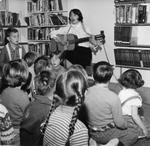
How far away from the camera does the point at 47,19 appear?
18.1 feet

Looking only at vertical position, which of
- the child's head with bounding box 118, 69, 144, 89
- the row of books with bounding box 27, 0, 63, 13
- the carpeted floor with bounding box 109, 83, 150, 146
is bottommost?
the carpeted floor with bounding box 109, 83, 150, 146

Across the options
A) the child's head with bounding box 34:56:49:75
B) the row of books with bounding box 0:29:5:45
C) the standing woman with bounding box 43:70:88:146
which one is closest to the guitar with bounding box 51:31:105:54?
the row of books with bounding box 0:29:5:45

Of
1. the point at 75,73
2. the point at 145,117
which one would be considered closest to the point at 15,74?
the point at 75,73

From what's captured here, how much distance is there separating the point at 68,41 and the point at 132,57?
1035 millimetres

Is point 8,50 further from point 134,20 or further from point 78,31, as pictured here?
point 134,20

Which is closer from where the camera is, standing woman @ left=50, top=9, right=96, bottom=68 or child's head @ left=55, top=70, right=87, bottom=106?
child's head @ left=55, top=70, right=87, bottom=106

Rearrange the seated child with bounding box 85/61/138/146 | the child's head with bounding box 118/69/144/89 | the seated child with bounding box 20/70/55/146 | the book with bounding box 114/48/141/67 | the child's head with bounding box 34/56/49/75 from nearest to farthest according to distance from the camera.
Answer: the seated child with bounding box 20/70/55/146
the seated child with bounding box 85/61/138/146
the child's head with bounding box 118/69/144/89
the child's head with bounding box 34/56/49/75
the book with bounding box 114/48/141/67

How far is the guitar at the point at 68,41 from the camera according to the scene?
480cm

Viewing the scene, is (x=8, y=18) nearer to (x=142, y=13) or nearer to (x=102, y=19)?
(x=102, y=19)

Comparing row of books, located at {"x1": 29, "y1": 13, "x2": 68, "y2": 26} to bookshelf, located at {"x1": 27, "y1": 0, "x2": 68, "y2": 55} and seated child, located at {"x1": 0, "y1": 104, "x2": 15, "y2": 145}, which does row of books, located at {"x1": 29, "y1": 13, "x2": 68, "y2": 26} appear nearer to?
bookshelf, located at {"x1": 27, "y1": 0, "x2": 68, "y2": 55}

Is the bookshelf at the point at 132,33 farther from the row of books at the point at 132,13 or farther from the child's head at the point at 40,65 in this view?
the child's head at the point at 40,65

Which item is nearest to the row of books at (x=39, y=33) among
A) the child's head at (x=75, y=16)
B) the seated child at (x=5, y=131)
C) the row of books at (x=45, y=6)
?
the row of books at (x=45, y=6)

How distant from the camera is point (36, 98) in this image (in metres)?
2.03

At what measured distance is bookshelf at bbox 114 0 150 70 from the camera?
450 centimetres
